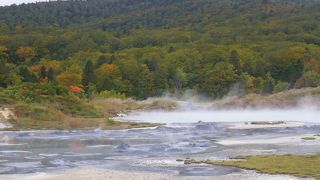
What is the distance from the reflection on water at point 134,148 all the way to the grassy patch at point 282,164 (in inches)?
52.0

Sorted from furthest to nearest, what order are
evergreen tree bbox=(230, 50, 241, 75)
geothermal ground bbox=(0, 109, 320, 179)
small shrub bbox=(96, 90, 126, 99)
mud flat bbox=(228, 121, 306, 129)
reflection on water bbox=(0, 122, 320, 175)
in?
evergreen tree bbox=(230, 50, 241, 75), small shrub bbox=(96, 90, 126, 99), mud flat bbox=(228, 121, 306, 129), reflection on water bbox=(0, 122, 320, 175), geothermal ground bbox=(0, 109, 320, 179)

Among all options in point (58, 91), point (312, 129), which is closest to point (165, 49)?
point (58, 91)

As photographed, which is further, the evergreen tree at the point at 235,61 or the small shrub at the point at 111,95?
the evergreen tree at the point at 235,61

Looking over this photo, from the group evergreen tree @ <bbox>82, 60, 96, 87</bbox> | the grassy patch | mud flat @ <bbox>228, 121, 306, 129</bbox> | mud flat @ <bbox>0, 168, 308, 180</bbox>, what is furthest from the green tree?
mud flat @ <bbox>0, 168, 308, 180</bbox>

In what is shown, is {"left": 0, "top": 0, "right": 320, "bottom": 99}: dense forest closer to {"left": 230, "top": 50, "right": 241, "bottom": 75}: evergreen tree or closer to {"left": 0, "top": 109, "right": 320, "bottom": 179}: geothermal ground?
{"left": 230, "top": 50, "right": 241, "bottom": 75}: evergreen tree

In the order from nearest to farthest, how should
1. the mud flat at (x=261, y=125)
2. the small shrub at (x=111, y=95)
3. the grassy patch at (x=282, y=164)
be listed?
1. the grassy patch at (x=282, y=164)
2. the mud flat at (x=261, y=125)
3. the small shrub at (x=111, y=95)

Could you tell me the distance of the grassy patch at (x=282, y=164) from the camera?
1052 inches

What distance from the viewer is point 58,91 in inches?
2440

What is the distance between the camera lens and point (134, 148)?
3791cm

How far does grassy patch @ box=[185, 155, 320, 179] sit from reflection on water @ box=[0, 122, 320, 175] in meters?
1.32

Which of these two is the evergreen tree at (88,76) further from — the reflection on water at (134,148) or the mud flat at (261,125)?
the reflection on water at (134,148)

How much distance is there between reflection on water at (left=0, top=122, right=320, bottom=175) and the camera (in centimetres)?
3039

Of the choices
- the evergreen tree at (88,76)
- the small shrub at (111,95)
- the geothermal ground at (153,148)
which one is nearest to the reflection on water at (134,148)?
the geothermal ground at (153,148)

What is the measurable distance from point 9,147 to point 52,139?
5.76 meters
